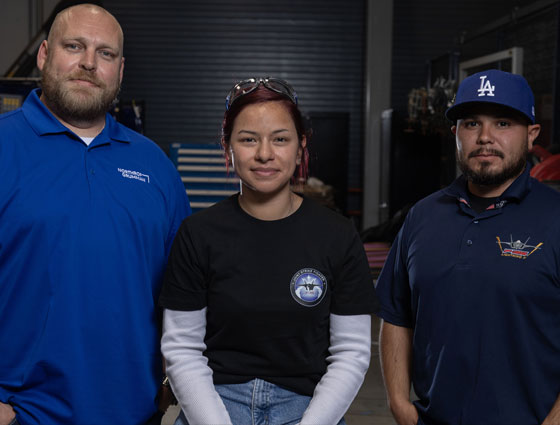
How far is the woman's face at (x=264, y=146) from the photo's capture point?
142 centimetres

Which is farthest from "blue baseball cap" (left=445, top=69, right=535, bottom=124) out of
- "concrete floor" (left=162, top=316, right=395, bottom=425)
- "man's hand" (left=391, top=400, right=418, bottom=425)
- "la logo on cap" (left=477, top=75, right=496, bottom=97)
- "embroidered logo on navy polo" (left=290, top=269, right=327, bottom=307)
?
"concrete floor" (left=162, top=316, right=395, bottom=425)

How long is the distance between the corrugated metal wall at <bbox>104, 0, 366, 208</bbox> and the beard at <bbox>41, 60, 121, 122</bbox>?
6.57 meters

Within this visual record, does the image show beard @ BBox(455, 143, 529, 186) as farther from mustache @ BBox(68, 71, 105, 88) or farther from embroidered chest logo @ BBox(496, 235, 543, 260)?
mustache @ BBox(68, 71, 105, 88)

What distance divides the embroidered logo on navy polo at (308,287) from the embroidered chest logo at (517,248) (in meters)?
0.48

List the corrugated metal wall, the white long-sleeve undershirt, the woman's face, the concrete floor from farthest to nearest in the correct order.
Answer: the corrugated metal wall
the concrete floor
the woman's face
the white long-sleeve undershirt

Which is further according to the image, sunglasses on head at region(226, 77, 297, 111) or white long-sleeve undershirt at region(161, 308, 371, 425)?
sunglasses on head at region(226, 77, 297, 111)

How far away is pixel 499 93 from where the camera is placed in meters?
1.55

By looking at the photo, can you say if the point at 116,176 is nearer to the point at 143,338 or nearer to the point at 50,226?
the point at 50,226

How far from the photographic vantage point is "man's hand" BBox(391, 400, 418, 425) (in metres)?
1.61

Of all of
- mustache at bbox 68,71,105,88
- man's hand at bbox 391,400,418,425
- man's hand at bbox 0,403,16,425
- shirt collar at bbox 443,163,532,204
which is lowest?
man's hand at bbox 391,400,418,425

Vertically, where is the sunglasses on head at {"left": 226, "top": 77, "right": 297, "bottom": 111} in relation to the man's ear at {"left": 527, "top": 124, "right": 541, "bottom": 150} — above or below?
above

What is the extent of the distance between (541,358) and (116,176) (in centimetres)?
121

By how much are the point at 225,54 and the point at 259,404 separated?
727 centimetres

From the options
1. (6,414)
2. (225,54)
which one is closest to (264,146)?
(6,414)
